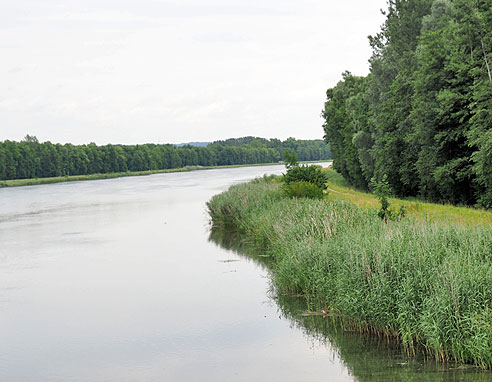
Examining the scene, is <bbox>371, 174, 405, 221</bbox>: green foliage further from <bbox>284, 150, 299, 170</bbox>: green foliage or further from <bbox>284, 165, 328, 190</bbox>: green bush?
<bbox>284, 150, 299, 170</bbox>: green foliage

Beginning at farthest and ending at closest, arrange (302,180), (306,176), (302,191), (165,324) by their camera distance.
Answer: (306,176), (302,180), (302,191), (165,324)

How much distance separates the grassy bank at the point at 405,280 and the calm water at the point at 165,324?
0.45m

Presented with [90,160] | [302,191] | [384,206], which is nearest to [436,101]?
[302,191]

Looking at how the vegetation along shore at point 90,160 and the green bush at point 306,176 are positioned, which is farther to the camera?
the vegetation along shore at point 90,160

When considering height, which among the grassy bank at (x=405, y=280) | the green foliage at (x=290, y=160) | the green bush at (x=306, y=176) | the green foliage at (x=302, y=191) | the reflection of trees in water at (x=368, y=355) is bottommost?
the reflection of trees in water at (x=368, y=355)

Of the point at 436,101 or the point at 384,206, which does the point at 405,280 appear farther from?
the point at 436,101

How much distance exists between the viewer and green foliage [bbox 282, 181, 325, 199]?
2819cm

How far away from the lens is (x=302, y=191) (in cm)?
2833

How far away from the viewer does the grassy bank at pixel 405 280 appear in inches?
398

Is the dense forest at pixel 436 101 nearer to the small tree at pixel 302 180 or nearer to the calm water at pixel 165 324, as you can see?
the small tree at pixel 302 180

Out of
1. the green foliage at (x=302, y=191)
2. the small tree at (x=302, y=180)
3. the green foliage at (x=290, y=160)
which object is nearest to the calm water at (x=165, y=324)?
the green foliage at (x=302, y=191)

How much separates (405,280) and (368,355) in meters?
1.61

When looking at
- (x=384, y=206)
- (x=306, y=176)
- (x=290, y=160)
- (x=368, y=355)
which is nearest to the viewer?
(x=368, y=355)

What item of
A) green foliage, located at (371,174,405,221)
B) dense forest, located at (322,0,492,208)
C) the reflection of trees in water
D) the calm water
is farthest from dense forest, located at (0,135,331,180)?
the reflection of trees in water
